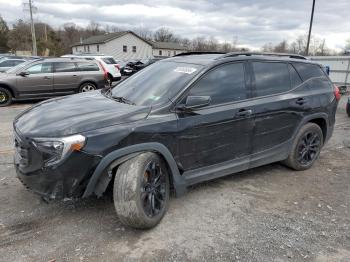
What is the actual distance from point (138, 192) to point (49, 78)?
9914 millimetres

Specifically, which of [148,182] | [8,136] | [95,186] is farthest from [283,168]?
[8,136]

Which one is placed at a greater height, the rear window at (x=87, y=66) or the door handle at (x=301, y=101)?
the rear window at (x=87, y=66)

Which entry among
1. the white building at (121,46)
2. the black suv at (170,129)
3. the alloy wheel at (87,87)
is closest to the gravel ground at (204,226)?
the black suv at (170,129)

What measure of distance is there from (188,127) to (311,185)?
2236 mm

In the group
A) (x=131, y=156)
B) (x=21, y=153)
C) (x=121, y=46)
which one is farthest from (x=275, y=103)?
(x=121, y=46)

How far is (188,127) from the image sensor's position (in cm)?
374

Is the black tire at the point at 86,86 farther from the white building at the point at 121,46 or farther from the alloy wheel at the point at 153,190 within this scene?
the white building at the point at 121,46

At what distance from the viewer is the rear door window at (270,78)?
451 cm

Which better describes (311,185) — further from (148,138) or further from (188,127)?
(148,138)

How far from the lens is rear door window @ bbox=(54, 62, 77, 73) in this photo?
→ 40.3 ft

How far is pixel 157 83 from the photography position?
13.5 feet

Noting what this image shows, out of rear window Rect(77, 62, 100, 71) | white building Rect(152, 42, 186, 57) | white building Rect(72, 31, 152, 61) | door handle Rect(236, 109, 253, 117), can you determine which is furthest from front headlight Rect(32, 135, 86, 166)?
white building Rect(152, 42, 186, 57)

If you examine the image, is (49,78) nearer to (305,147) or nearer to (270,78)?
(270,78)

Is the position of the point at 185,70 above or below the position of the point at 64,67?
above
